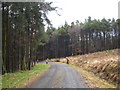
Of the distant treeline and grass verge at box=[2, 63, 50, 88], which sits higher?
the distant treeline

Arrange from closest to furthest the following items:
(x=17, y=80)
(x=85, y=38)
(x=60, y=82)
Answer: (x=60, y=82)
(x=17, y=80)
(x=85, y=38)

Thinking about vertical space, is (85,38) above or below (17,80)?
above

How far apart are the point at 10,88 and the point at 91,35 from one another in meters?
52.5

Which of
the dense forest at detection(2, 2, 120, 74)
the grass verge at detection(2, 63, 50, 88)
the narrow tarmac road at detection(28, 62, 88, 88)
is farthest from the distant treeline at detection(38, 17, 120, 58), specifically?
the narrow tarmac road at detection(28, 62, 88, 88)

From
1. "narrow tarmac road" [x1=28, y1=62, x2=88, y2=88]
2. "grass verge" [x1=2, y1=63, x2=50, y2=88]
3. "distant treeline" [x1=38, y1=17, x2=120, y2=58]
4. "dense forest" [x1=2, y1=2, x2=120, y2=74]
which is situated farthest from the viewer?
"distant treeline" [x1=38, y1=17, x2=120, y2=58]

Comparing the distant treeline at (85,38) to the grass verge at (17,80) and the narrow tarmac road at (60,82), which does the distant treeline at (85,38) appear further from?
the narrow tarmac road at (60,82)

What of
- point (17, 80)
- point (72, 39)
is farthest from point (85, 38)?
point (17, 80)

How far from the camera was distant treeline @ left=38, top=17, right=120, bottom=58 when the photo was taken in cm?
5375

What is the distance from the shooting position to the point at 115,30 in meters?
56.6

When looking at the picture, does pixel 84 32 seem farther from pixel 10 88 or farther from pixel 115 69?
pixel 10 88

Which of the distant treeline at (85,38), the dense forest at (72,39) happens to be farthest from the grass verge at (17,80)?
the distant treeline at (85,38)

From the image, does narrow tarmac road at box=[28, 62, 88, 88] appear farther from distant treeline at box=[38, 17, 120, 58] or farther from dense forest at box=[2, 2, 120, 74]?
Answer: distant treeline at box=[38, 17, 120, 58]

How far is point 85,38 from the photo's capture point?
57.4 m

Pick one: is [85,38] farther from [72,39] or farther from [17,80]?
[17,80]
